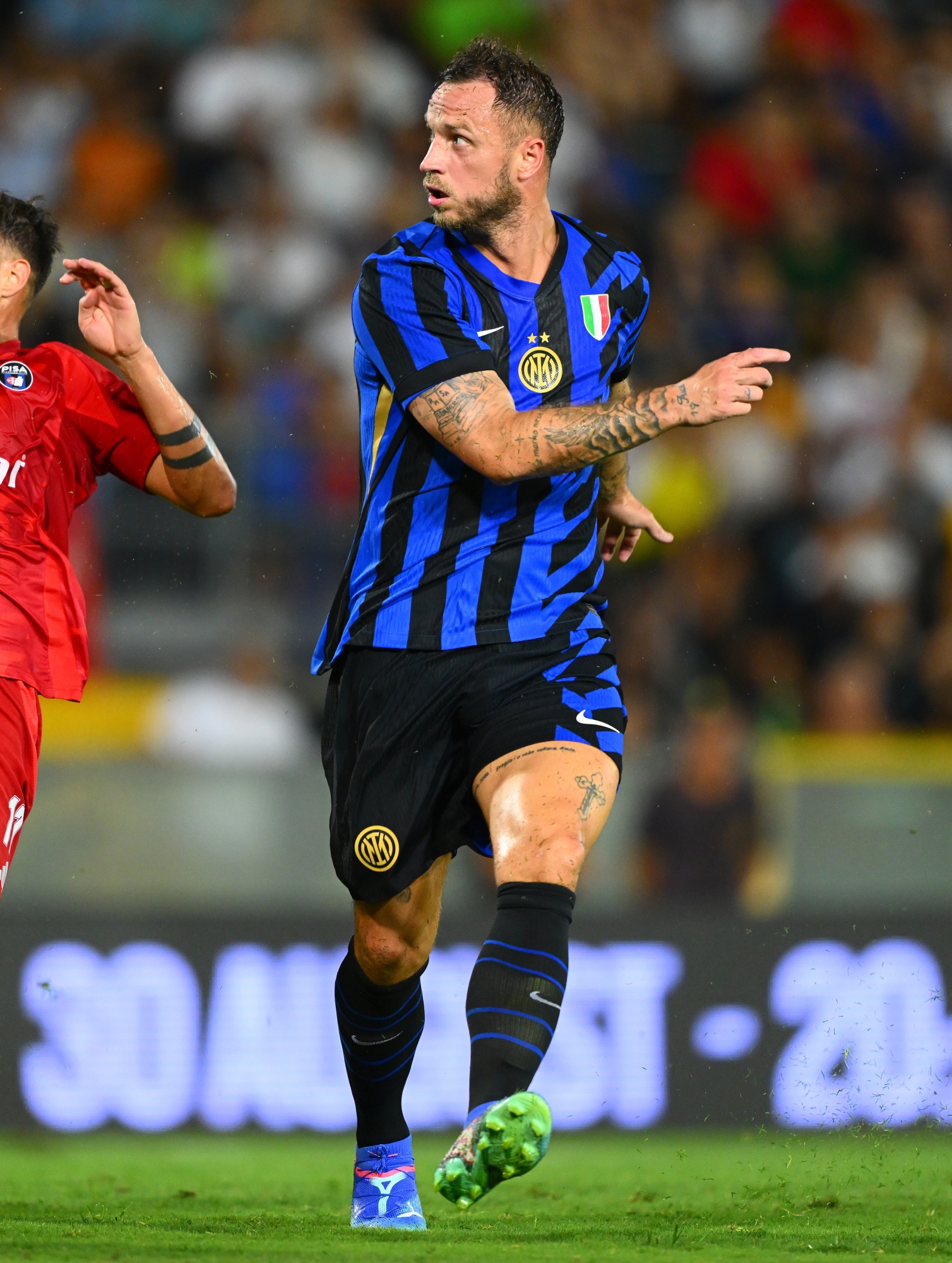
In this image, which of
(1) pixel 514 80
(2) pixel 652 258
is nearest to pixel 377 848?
(1) pixel 514 80

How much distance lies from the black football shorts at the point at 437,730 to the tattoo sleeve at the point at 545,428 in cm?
42

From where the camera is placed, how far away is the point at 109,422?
4.09 meters

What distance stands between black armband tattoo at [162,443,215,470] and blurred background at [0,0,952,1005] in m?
3.26

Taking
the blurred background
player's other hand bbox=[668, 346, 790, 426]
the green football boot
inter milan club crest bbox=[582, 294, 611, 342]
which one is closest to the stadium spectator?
the blurred background

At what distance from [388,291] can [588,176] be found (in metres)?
6.47

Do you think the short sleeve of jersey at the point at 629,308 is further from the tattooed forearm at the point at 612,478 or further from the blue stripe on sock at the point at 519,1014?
the blue stripe on sock at the point at 519,1014

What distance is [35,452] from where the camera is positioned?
393cm

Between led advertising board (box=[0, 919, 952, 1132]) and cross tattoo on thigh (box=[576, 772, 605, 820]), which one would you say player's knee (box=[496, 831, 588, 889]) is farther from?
led advertising board (box=[0, 919, 952, 1132])

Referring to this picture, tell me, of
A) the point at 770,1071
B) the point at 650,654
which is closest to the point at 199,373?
the point at 650,654

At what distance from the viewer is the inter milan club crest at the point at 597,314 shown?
4.14 metres

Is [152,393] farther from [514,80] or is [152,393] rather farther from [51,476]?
[514,80]

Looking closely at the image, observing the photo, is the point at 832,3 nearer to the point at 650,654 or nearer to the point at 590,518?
the point at 650,654

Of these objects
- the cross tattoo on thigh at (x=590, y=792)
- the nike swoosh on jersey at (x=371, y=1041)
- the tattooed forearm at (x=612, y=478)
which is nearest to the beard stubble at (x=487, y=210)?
the tattooed forearm at (x=612, y=478)

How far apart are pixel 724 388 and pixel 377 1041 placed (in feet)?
6.05
